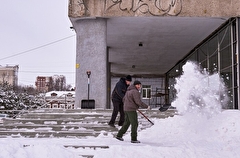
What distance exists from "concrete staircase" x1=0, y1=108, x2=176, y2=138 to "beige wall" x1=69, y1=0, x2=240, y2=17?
5.27 metres

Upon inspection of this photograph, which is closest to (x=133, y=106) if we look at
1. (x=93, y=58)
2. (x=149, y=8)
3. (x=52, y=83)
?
(x=93, y=58)

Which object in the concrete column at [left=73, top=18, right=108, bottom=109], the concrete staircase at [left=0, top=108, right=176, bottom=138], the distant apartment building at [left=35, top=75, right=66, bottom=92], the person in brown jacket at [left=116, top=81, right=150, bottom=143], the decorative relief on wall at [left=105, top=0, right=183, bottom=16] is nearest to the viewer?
the person in brown jacket at [left=116, top=81, right=150, bottom=143]

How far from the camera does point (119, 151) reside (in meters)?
7.09

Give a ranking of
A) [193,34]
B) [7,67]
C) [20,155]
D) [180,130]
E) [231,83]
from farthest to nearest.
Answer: [7,67], [193,34], [231,83], [180,130], [20,155]

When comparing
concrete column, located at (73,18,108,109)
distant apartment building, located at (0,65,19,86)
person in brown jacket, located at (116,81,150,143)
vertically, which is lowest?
person in brown jacket, located at (116,81,150,143)

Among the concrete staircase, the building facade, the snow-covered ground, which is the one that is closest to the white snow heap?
the snow-covered ground

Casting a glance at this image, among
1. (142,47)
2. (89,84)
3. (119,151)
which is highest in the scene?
(142,47)

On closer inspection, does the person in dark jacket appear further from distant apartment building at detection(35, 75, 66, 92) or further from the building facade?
distant apartment building at detection(35, 75, 66, 92)

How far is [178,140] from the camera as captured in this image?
916 centimetres

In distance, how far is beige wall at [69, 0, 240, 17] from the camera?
608 inches

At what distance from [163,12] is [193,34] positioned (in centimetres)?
444

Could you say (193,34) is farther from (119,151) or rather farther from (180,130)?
(119,151)

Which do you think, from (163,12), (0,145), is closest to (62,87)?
(163,12)

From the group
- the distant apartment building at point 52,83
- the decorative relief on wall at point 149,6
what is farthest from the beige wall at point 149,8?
the distant apartment building at point 52,83
